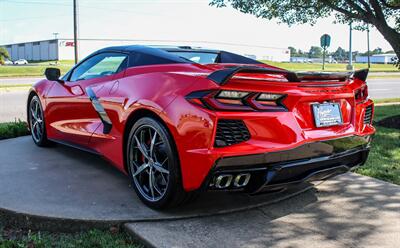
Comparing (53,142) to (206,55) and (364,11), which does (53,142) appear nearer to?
(206,55)

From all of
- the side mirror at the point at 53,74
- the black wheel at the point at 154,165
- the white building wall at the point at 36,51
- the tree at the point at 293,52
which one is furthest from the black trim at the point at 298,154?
the tree at the point at 293,52

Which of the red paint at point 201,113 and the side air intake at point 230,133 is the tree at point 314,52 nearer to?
the red paint at point 201,113

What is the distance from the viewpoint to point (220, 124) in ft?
9.69

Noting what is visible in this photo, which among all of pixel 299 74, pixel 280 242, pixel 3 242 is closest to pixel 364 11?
pixel 299 74

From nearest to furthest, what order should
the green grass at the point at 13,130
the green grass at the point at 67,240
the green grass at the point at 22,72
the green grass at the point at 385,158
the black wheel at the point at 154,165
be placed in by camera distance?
the green grass at the point at 67,240
the black wheel at the point at 154,165
the green grass at the point at 385,158
the green grass at the point at 13,130
the green grass at the point at 22,72

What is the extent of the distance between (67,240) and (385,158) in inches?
160

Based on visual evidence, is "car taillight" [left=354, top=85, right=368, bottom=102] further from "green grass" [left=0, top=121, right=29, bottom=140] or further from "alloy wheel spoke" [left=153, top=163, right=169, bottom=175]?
"green grass" [left=0, top=121, right=29, bottom=140]

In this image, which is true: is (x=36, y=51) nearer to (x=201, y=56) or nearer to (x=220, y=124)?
(x=201, y=56)

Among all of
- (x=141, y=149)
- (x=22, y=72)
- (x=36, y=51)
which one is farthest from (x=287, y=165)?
(x=36, y=51)

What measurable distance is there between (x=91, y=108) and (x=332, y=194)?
2.47 m

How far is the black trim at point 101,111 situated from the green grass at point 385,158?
9.17 ft

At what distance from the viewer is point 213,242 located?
2979 millimetres

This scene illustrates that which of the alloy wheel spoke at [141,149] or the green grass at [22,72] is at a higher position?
the green grass at [22,72]

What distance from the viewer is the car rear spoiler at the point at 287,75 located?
301 cm
